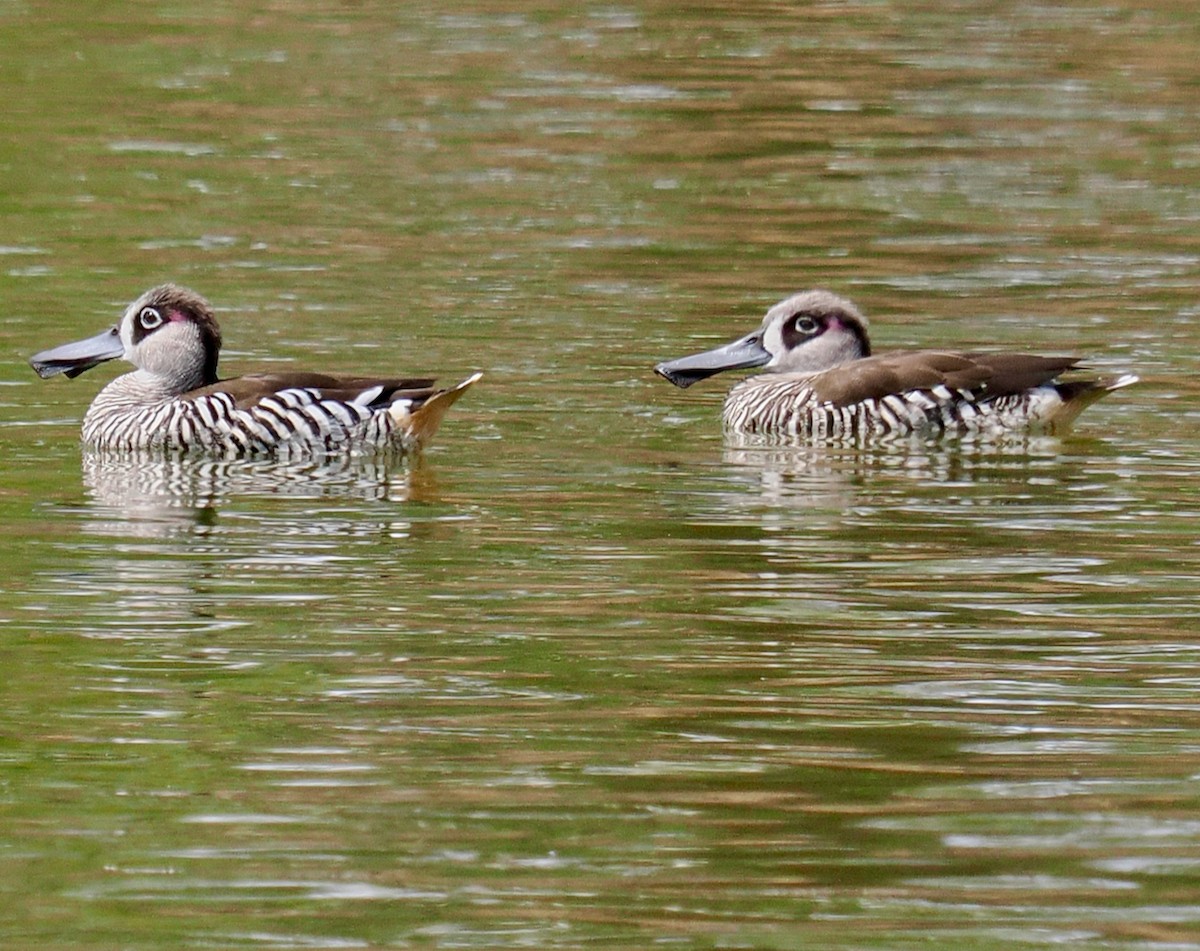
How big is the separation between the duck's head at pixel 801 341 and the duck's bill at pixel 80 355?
8.08 feet

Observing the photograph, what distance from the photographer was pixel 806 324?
1319 cm

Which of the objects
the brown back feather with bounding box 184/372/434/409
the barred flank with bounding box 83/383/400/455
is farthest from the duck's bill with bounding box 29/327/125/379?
the brown back feather with bounding box 184/372/434/409

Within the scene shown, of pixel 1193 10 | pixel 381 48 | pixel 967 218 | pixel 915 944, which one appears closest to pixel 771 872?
pixel 915 944

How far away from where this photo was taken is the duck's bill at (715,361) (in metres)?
12.8

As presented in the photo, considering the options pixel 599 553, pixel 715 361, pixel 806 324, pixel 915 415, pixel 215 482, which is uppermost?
pixel 806 324

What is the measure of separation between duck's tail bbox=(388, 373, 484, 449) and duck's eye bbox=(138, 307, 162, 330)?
54.1 inches

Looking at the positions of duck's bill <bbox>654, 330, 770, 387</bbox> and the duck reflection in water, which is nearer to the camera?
the duck reflection in water

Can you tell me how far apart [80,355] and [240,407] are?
3.61 ft

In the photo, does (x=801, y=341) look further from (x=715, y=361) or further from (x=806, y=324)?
(x=715, y=361)

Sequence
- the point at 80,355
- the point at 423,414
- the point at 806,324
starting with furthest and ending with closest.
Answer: the point at 806,324
the point at 80,355
the point at 423,414

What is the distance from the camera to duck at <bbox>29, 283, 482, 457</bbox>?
1166 centimetres

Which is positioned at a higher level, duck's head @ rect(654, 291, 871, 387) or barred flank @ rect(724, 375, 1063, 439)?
duck's head @ rect(654, 291, 871, 387)

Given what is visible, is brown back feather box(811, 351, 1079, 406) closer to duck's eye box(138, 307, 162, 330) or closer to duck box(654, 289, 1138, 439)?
duck box(654, 289, 1138, 439)

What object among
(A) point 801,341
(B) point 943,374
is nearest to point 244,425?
(A) point 801,341
